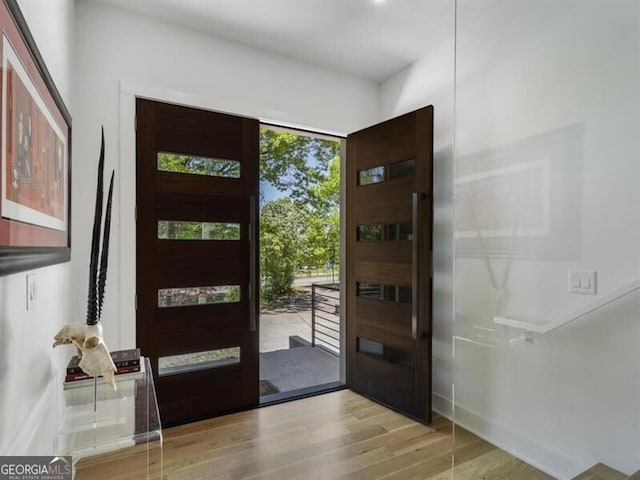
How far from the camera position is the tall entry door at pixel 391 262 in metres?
2.49

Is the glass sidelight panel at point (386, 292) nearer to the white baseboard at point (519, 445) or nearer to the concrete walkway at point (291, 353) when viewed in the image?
the white baseboard at point (519, 445)

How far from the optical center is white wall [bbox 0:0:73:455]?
3.26 ft

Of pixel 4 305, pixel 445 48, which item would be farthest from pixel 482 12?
pixel 4 305

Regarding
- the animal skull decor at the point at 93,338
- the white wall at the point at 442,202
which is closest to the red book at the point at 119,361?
the animal skull decor at the point at 93,338

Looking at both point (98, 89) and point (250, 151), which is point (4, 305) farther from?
point (250, 151)

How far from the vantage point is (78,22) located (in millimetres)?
2219

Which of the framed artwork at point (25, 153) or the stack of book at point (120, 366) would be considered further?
the stack of book at point (120, 366)

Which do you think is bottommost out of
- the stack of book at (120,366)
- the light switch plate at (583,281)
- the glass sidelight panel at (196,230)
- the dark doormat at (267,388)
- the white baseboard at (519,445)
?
the dark doormat at (267,388)

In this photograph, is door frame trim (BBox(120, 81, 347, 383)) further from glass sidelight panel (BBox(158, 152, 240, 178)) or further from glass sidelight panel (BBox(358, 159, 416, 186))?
glass sidelight panel (BBox(358, 159, 416, 186))

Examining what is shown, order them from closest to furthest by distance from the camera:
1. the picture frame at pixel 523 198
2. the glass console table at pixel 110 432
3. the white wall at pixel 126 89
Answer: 1. the glass console table at pixel 110 432
2. the picture frame at pixel 523 198
3. the white wall at pixel 126 89

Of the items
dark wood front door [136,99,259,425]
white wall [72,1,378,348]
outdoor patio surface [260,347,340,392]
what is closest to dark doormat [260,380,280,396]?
outdoor patio surface [260,347,340,392]

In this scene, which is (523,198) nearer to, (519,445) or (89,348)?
(519,445)

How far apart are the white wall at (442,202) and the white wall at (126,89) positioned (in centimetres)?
130

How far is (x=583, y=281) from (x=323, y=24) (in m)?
2.29
